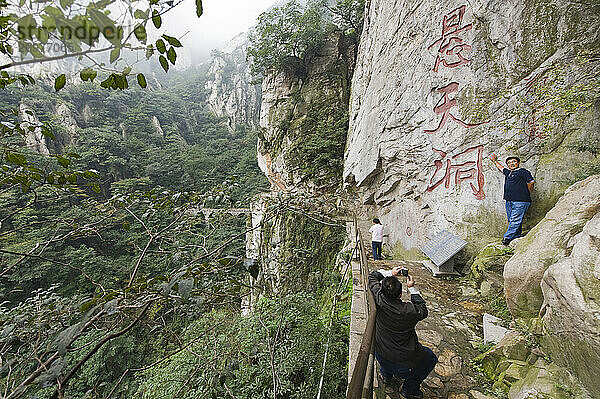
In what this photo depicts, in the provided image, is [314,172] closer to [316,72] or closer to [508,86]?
[316,72]

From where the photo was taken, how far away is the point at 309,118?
37.7 feet

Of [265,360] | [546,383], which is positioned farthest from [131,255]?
[546,383]

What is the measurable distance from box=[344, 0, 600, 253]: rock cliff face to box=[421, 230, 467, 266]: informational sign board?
205mm

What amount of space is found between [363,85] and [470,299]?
751 centimetres

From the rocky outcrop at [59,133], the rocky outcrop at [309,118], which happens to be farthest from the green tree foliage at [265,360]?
the rocky outcrop at [59,133]

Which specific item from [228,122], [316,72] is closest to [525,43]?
[316,72]

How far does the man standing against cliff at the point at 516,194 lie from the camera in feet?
11.7

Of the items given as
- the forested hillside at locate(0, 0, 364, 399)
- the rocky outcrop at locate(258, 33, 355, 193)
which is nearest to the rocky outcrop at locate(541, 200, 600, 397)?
the forested hillside at locate(0, 0, 364, 399)

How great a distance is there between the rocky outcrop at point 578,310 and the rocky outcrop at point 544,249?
33cm

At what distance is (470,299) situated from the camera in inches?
135

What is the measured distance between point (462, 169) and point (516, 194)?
1055 millimetres

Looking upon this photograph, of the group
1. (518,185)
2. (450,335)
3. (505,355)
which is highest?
(518,185)

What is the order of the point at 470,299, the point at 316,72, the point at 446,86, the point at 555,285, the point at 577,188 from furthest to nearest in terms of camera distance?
the point at 316,72 < the point at 446,86 < the point at 470,299 < the point at 577,188 < the point at 555,285

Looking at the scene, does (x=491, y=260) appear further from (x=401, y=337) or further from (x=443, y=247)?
(x=401, y=337)
